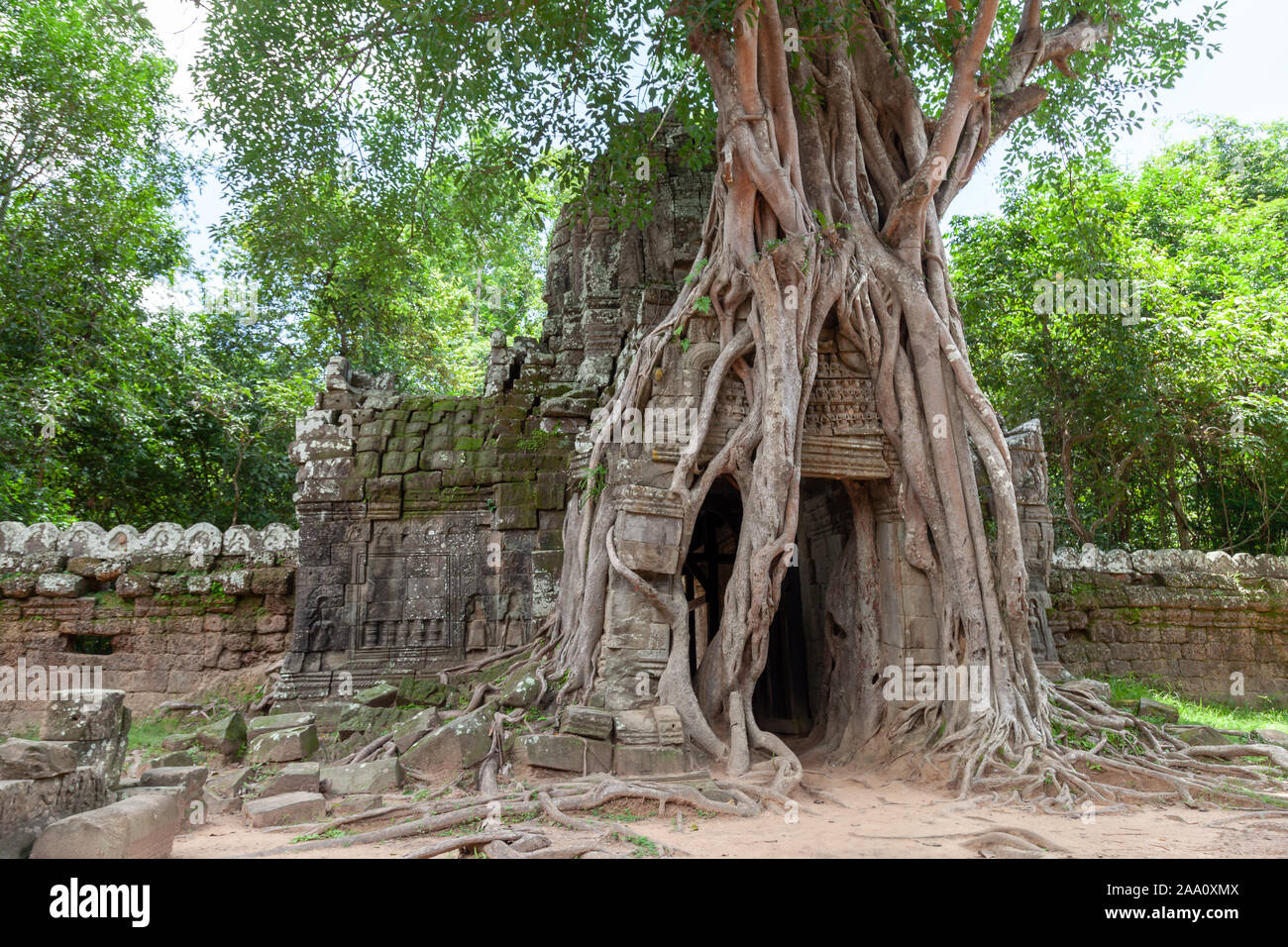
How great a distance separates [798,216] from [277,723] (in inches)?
210

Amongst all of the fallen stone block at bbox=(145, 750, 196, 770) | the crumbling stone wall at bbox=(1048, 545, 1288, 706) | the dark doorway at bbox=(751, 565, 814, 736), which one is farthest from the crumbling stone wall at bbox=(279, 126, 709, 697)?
the crumbling stone wall at bbox=(1048, 545, 1288, 706)

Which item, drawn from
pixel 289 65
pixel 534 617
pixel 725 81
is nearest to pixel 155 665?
pixel 534 617

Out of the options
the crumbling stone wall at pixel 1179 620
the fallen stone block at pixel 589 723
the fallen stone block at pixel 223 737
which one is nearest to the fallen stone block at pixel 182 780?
the fallen stone block at pixel 223 737

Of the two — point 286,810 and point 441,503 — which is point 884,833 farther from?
point 441,503

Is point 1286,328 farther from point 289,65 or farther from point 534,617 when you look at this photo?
point 289,65

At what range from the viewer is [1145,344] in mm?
9000

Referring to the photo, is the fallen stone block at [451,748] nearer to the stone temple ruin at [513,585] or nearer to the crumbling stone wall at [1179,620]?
the stone temple ruin at [513,585]

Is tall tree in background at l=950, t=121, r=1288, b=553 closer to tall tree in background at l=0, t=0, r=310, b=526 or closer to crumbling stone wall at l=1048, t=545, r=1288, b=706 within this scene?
crumbling stone wall at l=1048, t=545, r=1288, b=706

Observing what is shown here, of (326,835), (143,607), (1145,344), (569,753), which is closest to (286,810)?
(326,835)

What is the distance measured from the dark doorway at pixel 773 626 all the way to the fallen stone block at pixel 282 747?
3.14m

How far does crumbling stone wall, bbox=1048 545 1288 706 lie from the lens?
777 cm

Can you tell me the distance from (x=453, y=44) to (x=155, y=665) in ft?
21.4

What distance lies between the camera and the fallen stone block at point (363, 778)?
14.3ft

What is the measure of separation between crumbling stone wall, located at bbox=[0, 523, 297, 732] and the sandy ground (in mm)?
3903
